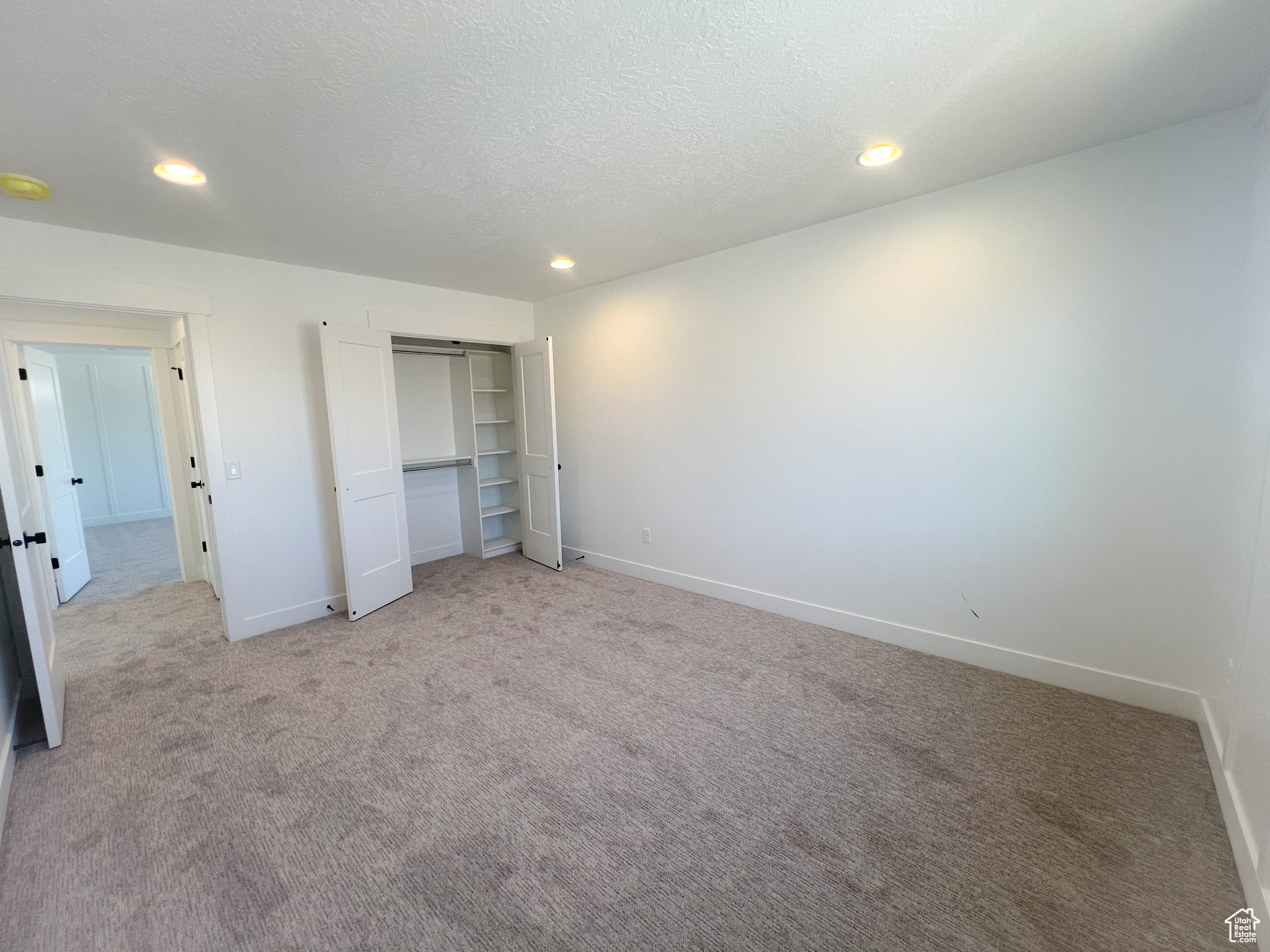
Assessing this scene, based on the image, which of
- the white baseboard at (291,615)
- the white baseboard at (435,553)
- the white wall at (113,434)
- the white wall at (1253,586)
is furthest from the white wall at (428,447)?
the white wall at (1253,586)

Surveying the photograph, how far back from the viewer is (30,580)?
7.38ft

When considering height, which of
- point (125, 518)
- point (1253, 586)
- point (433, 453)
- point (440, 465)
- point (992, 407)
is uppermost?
point (992, 407)

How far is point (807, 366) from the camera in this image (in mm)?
3184

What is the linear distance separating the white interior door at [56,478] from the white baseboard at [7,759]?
7.49ft

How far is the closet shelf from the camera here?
513 cm

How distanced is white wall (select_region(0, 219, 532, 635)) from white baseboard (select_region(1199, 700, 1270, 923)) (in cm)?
467

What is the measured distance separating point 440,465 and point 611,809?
3.81 meters

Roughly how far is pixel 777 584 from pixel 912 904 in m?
2.12

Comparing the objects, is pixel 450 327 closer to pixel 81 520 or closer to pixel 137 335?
pixel 137 335

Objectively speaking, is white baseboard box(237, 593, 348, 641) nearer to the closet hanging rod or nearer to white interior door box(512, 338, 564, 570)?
the closet hanging rod

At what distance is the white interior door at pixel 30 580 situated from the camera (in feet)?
7.03

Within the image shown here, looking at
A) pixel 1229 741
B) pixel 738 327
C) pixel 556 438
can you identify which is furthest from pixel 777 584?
pixel 556 438

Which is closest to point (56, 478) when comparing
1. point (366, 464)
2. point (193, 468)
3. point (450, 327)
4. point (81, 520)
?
point (81, 520)

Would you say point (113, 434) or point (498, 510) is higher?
point (113, 434)
